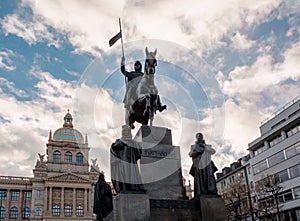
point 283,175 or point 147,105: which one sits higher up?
point 283,175

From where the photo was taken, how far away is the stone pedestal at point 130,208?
11.7m

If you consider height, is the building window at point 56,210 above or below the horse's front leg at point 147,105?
above

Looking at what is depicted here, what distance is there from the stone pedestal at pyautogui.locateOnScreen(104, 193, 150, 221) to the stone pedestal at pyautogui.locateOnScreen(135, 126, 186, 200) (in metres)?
1.35

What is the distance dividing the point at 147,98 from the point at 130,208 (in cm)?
593

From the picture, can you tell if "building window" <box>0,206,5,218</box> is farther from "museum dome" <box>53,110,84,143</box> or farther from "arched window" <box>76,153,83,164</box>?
"arched window" <box>76,153,83,164</box>

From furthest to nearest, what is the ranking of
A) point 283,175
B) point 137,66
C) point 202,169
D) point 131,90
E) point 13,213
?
point 13,213 < point 283,175 < point 137,66 < point 131,90 < point 202,169

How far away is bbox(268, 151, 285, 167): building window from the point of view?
183 ft

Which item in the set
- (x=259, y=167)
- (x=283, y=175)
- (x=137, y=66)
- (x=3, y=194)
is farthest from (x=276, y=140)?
(x=3, y=194)

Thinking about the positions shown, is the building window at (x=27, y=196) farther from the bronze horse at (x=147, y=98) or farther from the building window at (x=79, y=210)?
the bronze horse at (x=147, y=98)

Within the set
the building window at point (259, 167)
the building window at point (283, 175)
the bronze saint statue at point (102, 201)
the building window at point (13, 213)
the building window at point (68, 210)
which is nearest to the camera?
the bronze saint statue at point (102, 201)

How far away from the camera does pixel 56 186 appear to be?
99.9 m

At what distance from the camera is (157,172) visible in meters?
14.1

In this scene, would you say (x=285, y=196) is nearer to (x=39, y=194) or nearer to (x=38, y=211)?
(x=38, y=211)

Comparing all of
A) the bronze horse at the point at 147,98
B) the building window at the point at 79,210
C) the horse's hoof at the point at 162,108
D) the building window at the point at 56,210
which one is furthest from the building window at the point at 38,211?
the horse's hoof at the point at 162,108
